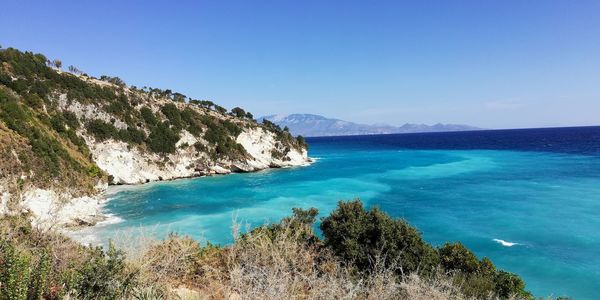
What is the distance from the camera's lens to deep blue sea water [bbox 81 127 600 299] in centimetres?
1948

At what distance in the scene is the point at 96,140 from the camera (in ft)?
151

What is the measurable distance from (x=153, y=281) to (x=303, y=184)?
37.9 m

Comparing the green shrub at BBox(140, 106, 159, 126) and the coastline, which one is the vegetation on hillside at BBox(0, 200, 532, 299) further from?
the green shrub at BBox(140, 106, 159, 126)

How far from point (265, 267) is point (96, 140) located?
45.6 meters

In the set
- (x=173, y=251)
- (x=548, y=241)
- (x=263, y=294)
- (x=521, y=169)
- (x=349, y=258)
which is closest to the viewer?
(x=263, y=294)

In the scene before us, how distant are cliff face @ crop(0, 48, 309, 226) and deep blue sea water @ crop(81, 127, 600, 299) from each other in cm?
381

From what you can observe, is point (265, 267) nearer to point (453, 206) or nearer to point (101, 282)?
point (101, 282)

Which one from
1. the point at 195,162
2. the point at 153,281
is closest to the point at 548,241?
the point at 153,281

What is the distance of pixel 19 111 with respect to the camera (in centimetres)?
3014

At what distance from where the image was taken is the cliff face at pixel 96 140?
25.4 meters

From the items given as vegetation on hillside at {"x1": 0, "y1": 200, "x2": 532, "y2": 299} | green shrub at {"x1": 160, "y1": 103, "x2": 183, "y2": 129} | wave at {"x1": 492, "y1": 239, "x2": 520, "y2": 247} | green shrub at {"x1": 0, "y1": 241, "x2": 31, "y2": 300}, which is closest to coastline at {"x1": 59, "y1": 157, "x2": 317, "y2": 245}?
vegetation on hillside at {"x1": 0, "y1": 200, "x2": 532, "y2": 299}

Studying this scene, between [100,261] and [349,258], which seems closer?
[100,261]

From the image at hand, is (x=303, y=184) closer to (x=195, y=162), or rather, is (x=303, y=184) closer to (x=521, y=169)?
(x=195, y=162)

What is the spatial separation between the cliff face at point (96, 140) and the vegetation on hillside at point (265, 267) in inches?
651
